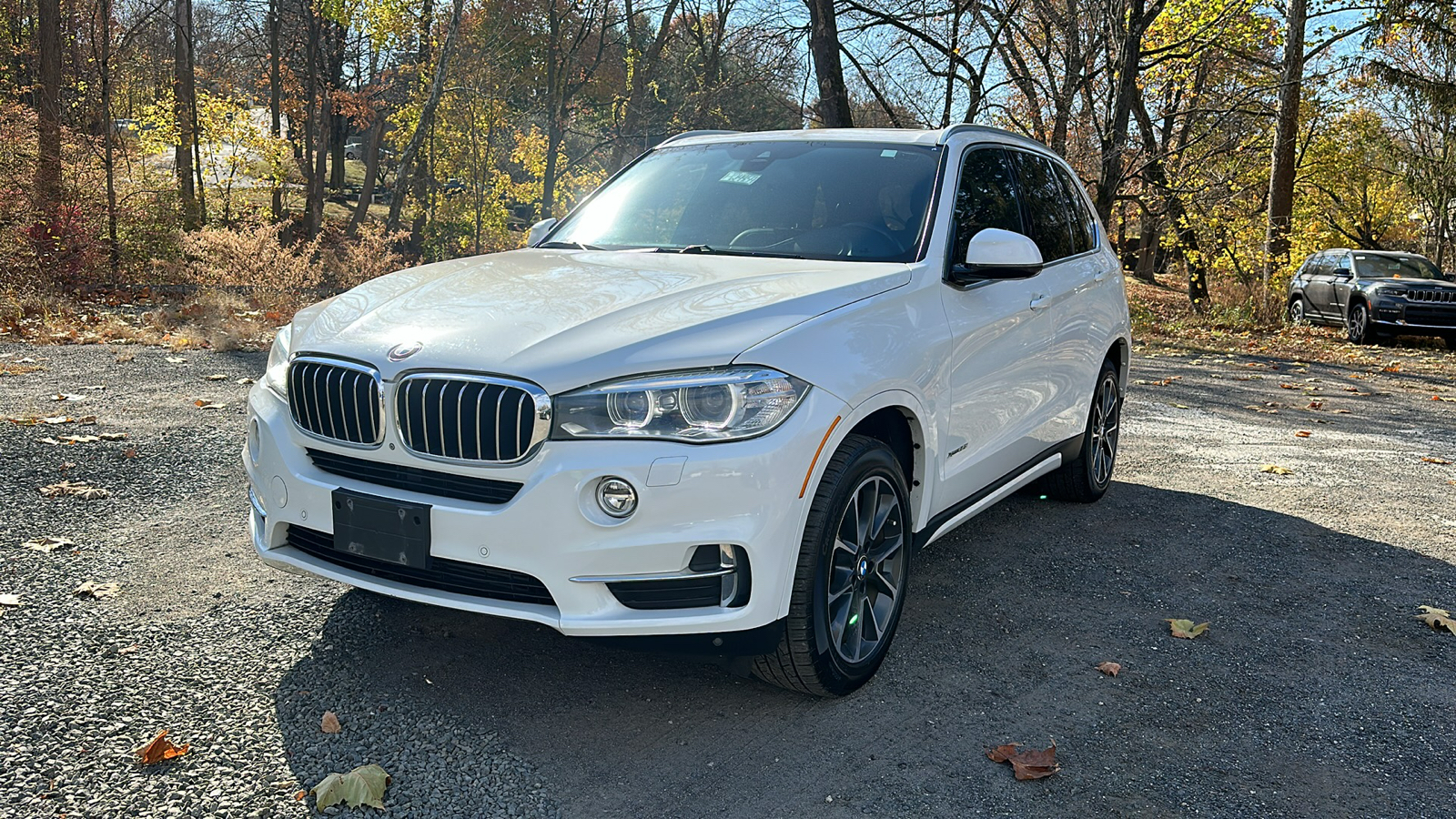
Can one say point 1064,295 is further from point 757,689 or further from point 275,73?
point 275,73

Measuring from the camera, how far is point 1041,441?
5223 mm

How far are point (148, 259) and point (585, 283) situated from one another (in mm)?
16724

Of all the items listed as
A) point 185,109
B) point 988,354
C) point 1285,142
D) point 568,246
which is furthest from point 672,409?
point 185,109

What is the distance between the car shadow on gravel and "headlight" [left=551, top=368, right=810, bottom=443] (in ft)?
2.93

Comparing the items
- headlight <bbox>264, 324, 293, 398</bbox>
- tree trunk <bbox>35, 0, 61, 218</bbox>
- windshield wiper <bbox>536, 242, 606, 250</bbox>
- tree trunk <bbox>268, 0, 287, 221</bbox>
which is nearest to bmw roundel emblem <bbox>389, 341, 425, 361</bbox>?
headlight <bbox>264, 324, 293, 398</bbox>

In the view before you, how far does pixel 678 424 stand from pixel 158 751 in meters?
1.65

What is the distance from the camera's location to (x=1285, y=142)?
72.4 feet

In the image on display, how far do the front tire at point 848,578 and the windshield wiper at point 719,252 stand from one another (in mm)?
995

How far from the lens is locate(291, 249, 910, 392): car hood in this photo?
10.2ft

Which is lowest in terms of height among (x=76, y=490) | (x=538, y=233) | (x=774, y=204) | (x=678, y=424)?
(x=76, y=490)

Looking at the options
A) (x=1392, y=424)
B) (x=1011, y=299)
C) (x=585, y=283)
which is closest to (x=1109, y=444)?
(x=1011, y=299)

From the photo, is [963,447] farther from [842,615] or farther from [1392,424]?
[1392,424]

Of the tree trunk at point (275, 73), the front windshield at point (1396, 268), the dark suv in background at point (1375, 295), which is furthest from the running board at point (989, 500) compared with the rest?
the tree trunk at point (275, 73)

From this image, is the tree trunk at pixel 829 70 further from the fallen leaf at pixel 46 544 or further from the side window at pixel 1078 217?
the fallen leaf at pixel 46 544
